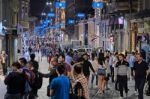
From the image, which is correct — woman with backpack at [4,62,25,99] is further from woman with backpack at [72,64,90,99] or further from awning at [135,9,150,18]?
awning at [135,9,150,18]

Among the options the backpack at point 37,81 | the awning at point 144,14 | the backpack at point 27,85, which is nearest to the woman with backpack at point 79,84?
the backpack at point 27,85

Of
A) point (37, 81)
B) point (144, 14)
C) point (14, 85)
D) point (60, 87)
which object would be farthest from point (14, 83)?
point (144, 14)

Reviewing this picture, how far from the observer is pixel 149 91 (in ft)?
70.4

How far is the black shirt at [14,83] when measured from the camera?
496 inches

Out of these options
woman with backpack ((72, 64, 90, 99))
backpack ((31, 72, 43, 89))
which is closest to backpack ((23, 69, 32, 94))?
backpack ((31, 72, 43, 89))

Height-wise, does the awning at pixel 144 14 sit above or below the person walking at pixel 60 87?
above

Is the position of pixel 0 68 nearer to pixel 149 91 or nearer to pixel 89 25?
pixel 149 91

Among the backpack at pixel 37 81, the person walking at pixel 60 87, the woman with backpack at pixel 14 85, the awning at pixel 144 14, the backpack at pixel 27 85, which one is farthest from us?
the awning at pixel 144 14

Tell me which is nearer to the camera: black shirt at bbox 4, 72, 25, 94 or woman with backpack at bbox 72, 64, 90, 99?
woman with backpack at bbox 72, 64, 90, 99

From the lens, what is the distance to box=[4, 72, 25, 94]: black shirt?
41.4 ft

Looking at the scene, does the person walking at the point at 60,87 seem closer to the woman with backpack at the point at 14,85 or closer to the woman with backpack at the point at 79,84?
the woman with backpack at the point at 79,84

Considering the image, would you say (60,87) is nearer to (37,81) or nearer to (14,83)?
(14,83)

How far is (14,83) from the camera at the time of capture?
12641 millimetres

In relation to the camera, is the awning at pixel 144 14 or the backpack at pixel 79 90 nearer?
the backpack at pixel 79 90
